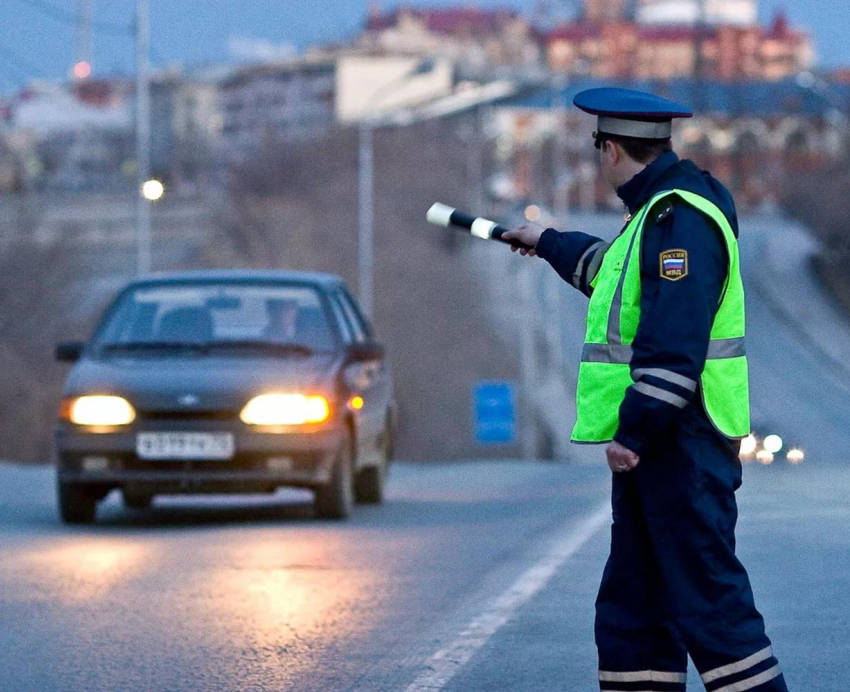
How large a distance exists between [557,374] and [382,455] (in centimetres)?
5201

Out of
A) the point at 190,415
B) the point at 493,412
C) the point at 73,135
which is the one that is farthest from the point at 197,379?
the point at 73,135

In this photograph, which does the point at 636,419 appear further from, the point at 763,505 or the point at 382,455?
the point at 382,455

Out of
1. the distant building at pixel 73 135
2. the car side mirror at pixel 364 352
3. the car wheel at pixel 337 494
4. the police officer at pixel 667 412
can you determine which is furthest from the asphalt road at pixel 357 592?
the distant building at pixel 73 135

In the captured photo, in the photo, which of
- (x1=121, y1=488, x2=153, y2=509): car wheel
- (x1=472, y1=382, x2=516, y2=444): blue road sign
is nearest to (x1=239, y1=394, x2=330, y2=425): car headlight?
(x1=121, y1=488, x2=153, y2=509): car wheel

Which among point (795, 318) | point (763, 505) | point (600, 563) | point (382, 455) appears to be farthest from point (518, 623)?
point (795, 318)

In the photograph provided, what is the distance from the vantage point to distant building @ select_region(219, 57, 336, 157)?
529ft

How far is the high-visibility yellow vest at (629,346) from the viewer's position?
5.08 meters

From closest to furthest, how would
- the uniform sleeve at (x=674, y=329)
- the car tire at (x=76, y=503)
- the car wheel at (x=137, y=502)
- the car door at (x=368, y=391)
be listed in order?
the uniform sleeve at (x=674, y=329) < the car tire at (x=76, y=503) < the car door at (x=368, y=391) < the car wheel at (x=137, y=502)

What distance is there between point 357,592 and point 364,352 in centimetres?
480

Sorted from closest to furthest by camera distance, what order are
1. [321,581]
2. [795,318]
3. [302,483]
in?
[321,581], [302,483], [795,318]

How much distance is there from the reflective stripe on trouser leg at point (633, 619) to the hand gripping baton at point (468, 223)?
1.02m

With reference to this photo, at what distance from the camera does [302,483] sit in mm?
12664

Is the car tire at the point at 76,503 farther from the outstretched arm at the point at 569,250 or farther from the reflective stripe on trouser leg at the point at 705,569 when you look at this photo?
the reflective stripe on trouser leg at the point at 705,569

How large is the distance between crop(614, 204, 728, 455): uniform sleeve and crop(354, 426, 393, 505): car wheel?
9742 mm
